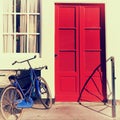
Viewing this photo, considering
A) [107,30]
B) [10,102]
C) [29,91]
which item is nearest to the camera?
[10,102]

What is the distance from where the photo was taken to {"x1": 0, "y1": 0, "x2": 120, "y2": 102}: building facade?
812cm

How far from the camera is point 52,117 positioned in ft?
22.2

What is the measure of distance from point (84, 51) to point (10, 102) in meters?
2.37

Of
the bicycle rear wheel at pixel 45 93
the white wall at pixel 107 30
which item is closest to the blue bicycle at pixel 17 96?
the bicycle rear wheel at pixel 45 93

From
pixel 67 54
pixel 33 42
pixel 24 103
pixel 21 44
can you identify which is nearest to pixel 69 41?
pixel 67 54

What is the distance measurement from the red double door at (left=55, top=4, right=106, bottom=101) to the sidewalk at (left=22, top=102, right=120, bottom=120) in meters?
0.38

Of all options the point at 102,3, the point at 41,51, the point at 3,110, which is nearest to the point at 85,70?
the point at 41,51

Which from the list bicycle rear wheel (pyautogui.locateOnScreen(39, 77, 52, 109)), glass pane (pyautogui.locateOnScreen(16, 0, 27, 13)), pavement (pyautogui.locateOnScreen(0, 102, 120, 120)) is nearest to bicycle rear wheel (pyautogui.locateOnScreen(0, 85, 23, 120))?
pavement (pyautogui.locateOnScreen(0, 102, 120, 120))

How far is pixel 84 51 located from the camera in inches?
320

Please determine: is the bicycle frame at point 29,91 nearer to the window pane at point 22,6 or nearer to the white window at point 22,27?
the white window at point 22,27

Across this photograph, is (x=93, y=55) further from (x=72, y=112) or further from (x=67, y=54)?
(x=72, y=112)

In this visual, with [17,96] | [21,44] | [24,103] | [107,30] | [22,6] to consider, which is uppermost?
[22,6]

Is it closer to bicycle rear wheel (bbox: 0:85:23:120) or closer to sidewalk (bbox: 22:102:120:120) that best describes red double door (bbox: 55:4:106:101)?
sidewalk (bbox: 22:102:120:120)

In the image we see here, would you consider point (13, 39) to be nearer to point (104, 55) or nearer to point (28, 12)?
point (28, 12)
